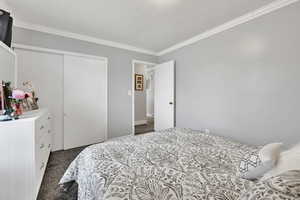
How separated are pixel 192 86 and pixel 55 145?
3.19 meters

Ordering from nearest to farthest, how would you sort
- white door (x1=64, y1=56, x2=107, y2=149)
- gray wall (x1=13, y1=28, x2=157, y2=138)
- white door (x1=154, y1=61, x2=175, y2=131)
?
white door (x1=64, y1=56, x2=107, y2=149), gray wall (x1=13, y1=28, x2=157, y2=138), white door (x1=154, y1=61, x2=175, y2=131)

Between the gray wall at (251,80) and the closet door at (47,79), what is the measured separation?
112 inches

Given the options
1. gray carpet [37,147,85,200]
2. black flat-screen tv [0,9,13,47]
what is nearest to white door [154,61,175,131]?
gray carpet [37,147,85,200]

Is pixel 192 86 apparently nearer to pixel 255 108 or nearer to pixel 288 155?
pixel 255 108

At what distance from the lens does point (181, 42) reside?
3.36 metres

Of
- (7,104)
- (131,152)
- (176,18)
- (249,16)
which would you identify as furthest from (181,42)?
(7,104)

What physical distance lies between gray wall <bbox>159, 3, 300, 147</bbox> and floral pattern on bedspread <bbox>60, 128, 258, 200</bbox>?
111 cm

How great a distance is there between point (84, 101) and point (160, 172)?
2.65 meters

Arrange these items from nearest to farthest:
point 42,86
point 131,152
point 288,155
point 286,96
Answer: point 288,155
point 131,152
point 286,96
point 42,86

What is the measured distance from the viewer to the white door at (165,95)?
3560 mm

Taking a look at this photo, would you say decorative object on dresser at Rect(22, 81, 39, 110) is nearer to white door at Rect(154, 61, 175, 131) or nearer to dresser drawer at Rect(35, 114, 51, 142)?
dresser drawer at Rect(35, 114, 51, 142)

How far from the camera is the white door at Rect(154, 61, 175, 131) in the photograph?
11.7 ft

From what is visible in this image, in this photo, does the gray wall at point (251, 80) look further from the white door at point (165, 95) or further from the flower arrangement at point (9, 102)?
the flower arrangement at point (9, 102)

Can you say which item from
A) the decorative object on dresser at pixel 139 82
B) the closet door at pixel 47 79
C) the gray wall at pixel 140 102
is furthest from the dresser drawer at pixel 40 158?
the decorative object on dresser at pixel 139 82
